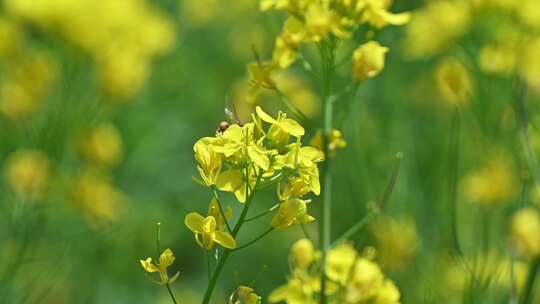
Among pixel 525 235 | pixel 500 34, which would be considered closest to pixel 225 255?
pixel 525 235

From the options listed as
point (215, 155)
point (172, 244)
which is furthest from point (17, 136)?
point (215, 155)

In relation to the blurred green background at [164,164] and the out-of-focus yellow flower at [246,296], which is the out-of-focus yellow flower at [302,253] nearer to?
the out-of-focus yellow flower at [246,296]

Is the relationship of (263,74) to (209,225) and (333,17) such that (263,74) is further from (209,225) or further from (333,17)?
(209,225)

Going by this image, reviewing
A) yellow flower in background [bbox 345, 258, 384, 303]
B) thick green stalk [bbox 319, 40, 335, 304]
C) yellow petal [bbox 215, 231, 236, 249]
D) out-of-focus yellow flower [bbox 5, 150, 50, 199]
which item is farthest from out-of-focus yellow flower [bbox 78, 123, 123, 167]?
yellow petal [bbox 215, 231, 236, 249]

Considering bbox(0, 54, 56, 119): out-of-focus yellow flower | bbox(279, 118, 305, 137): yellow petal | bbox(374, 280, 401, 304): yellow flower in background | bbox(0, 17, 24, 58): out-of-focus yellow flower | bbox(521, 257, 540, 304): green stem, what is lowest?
bbox(521, 257, 540, 304): green stem

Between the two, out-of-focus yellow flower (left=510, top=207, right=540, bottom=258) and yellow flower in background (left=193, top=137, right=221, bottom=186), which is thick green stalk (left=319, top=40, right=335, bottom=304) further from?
out-of-focus yellow flower (left=510, top=207, right=540, bottom=258)

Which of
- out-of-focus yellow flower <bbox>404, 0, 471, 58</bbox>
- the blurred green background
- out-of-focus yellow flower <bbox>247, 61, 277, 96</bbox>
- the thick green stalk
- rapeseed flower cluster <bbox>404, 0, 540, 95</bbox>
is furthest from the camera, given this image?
out-of-focus yellow flower <bbox>404, 0, 471, 58</bbox>
